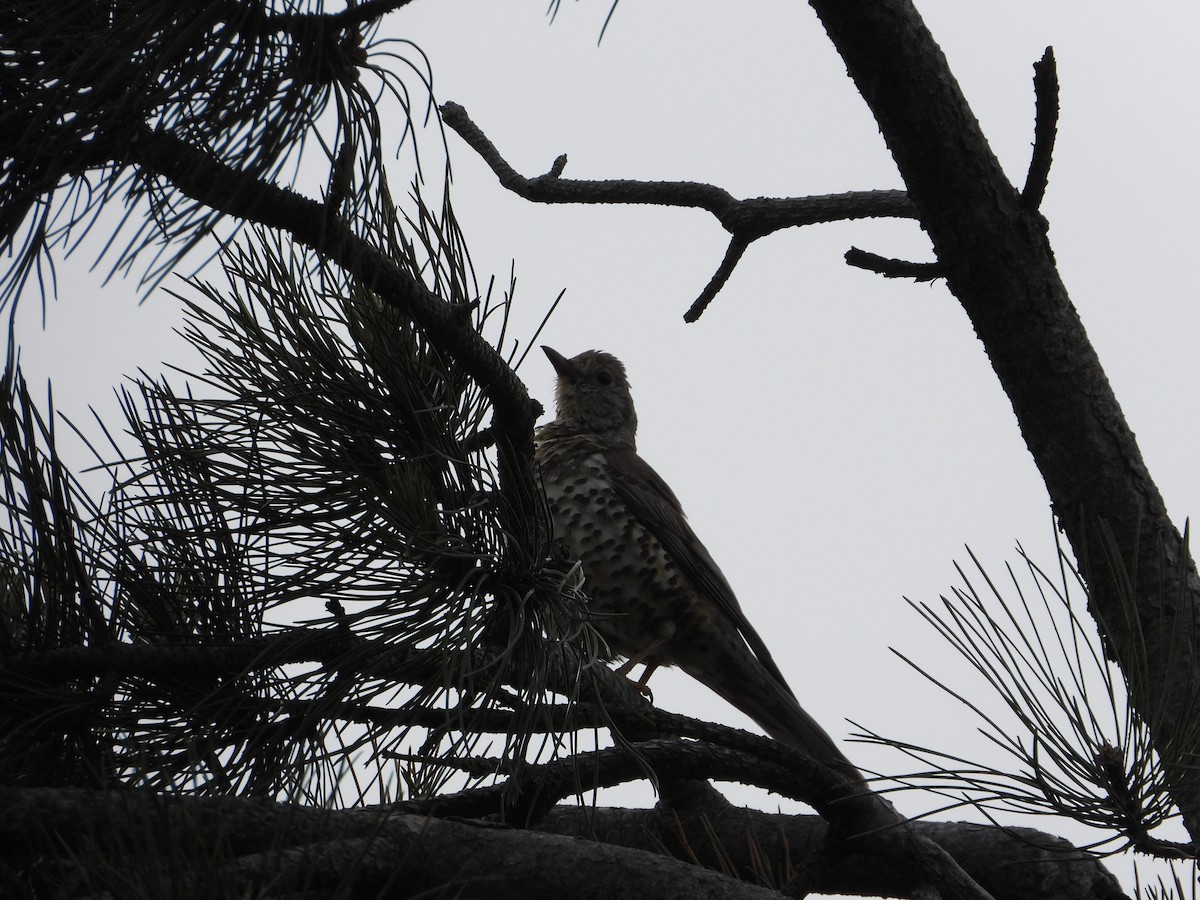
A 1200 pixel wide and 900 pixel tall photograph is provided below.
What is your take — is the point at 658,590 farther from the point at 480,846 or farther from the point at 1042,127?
the point at 480,846

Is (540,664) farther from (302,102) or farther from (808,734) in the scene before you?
(808,734)

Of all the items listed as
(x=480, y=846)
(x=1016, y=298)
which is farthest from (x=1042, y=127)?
(x=480, y=846)

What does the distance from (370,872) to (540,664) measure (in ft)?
1.76

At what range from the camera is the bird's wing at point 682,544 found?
484cm

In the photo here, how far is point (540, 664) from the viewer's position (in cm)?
198

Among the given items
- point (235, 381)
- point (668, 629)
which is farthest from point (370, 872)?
point (668, 629)

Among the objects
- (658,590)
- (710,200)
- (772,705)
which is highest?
(710,200)

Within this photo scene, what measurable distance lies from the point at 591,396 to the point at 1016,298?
3.85m

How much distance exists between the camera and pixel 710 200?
3.13 m

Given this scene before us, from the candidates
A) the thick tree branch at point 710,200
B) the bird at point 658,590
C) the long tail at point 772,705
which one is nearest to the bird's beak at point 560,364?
the bird at point 658,590

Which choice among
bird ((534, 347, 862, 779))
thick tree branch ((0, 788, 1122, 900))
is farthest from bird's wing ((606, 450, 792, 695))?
thick tree branch ((0, 788, 1122, 900))

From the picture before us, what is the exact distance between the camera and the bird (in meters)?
4.66

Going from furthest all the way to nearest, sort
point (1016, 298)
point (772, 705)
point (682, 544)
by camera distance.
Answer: point (682, 544), point (772, 705), point (1016, 298)

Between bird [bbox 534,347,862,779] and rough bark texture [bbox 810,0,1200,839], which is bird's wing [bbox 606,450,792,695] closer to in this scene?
bird [bbox 534,347,862,779]
